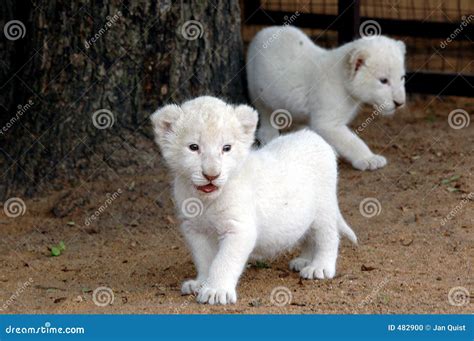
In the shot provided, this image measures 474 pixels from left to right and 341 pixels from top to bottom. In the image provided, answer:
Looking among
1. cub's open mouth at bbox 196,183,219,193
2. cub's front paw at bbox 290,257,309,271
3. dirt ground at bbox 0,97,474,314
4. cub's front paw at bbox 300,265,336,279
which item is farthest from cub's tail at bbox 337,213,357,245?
cub's open mouth at bbox 196,183,219,193

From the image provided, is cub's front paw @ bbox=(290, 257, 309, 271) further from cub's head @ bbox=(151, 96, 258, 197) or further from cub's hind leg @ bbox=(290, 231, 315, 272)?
cub's head @ bbox=(151, 96, 258, 197)

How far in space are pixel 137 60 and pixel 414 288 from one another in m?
3.08

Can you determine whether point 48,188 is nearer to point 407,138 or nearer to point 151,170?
point 151,170

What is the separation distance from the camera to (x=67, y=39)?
821 centimetres

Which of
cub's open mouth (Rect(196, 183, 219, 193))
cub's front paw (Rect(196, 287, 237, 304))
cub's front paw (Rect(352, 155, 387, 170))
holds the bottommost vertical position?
cub's front paw (Rect(352, 155, 387, 170))

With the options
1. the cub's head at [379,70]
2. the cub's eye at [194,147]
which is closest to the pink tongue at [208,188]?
the cub's eye at [194,147]

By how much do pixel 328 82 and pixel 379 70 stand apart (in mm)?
540

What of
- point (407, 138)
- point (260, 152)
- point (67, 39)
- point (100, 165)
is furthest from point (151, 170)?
point (407, 138)

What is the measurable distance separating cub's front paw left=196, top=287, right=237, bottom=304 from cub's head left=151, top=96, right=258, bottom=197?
556 millimetres

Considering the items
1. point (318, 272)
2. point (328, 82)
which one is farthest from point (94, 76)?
point (318, 272)

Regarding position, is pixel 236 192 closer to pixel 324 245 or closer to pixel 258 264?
pixel 324 245

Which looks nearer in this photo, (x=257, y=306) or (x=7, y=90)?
(x=257, y=306)

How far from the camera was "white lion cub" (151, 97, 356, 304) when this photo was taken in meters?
6.03

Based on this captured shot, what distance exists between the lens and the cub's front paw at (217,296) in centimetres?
594
